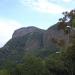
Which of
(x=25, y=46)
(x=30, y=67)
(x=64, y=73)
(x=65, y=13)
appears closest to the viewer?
(x=65, y=13)

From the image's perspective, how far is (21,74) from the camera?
54031 millimetres

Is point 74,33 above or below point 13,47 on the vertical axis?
above

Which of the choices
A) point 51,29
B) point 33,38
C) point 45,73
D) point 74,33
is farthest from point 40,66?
point 33,38

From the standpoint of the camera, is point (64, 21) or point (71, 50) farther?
point (64, 21)

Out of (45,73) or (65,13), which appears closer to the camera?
(65,13)

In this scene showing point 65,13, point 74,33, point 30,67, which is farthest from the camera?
point 30,67

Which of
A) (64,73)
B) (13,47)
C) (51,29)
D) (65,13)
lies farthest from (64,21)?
(13,47)

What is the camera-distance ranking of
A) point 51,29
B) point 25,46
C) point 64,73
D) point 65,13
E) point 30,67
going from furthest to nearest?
point 25,46, point 51,29, point 64,73, point 30,67, point 65,13

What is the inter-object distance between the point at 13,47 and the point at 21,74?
105278 mm

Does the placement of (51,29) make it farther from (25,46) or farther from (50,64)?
(50,64)

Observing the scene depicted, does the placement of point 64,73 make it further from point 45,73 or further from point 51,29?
point 51,29

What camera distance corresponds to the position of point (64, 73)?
59062mm

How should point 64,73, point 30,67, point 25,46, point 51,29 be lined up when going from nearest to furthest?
point 30,67 < point 64,73 < point 51,29 < point 25,46

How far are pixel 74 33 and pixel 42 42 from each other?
120 m
